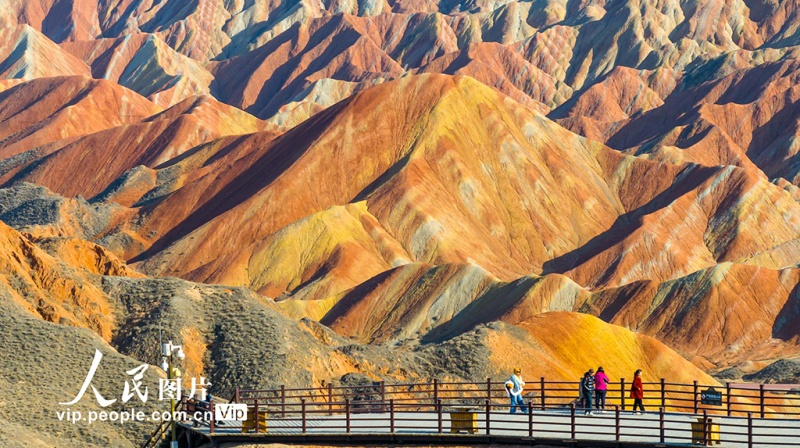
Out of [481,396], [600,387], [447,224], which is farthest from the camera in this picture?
[447,224]

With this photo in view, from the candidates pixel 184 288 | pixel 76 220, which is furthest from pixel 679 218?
pixel 184 288

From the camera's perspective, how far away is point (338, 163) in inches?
6024

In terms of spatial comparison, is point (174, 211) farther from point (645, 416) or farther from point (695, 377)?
point (645, 416)

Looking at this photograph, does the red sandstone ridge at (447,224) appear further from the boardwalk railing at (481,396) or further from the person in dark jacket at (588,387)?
the person in dark jacket at (588,387)

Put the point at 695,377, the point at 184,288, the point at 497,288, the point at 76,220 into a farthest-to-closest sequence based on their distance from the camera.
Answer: the point at 76,220, the point at 497,288, the point at 695,377, the point at 184,288

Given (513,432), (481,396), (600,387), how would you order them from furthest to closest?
1. (481,396)
2. (600,387)
3. (513,432)

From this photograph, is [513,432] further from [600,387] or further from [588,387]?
[600,387]

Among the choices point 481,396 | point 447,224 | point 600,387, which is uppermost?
point 447,224

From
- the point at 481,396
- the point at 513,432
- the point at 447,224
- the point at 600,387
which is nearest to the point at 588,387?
the point at 600,387

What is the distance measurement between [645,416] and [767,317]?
85799 millimetres

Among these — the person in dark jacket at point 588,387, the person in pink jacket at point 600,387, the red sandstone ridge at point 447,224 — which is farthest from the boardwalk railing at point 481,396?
the red sandstone ridge at point 447,224

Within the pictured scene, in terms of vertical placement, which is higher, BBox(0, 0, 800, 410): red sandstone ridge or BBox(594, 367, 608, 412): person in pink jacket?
BBox(0, 0, 800, 410): red sandstone ridge

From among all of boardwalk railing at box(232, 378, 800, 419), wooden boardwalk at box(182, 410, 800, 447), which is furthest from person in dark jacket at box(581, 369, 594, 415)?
boardwalk railing at box(232, 378, 800, 419)

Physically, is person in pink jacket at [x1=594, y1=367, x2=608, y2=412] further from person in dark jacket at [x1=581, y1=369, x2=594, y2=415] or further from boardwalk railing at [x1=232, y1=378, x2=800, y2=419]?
boardwalk railing at [x1=232, y1=378, x2=800, y2=419]
